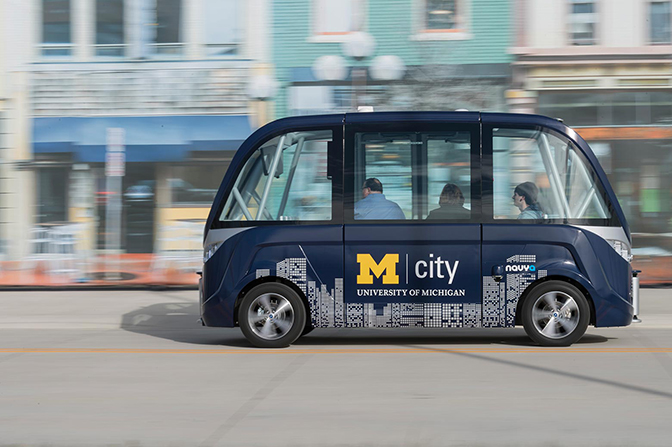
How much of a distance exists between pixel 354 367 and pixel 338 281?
141cm

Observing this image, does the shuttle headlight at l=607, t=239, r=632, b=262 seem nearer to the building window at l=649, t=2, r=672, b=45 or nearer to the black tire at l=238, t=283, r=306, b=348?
the black tire at l=238, t=283, r=306, b=348

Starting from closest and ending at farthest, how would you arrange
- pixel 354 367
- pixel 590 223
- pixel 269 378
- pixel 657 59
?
1. pixel 269 378
2. pixel 354 367
3. pixel 590 223
4. pixel 657 59

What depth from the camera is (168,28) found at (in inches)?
697

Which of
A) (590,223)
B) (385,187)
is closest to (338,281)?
(385,187)

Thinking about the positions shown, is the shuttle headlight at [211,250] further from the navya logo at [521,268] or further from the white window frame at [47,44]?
the white window frame at [47,44]

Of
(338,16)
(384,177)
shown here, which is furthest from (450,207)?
(338,16)

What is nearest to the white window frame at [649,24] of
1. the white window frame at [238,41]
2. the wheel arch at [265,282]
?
the white window frame at [238,41]

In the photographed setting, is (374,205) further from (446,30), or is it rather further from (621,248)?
(446,30)

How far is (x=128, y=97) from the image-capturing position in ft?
57.3

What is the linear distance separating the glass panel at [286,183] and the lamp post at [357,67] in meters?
7.50

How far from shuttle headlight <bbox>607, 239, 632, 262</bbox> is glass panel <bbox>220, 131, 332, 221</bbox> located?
2.92m

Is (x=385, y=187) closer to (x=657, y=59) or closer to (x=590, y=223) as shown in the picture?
(x=590, y=223)

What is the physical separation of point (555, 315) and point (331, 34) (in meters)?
9.36

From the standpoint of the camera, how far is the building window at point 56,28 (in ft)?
58.4
